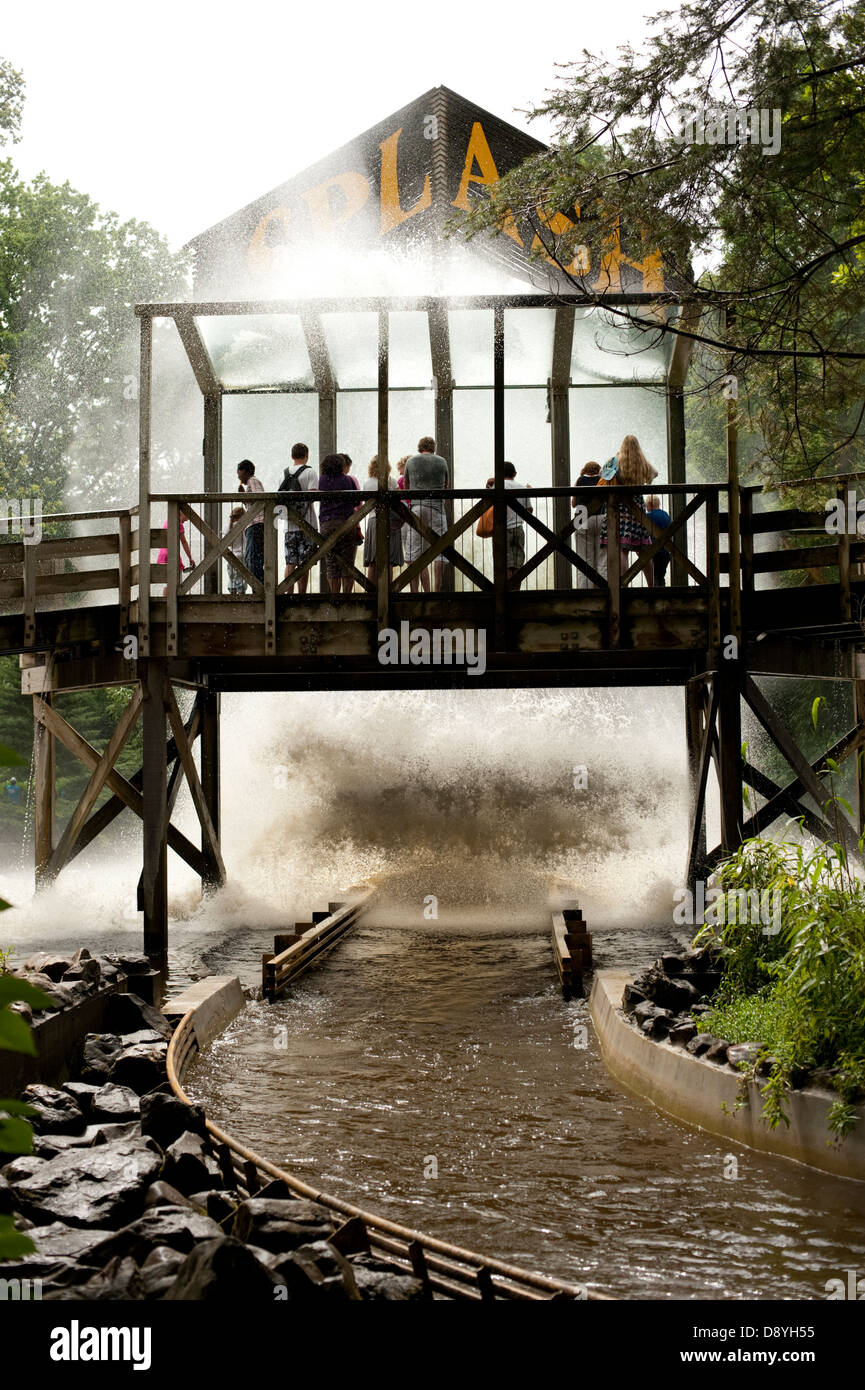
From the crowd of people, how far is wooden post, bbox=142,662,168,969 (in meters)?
1.29

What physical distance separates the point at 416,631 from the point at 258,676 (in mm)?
3748

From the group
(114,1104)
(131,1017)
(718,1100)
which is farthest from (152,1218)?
(131,1017)

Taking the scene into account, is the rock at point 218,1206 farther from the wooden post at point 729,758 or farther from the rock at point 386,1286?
the wooden post at point 729,758

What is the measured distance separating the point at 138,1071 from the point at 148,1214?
253 centimetres

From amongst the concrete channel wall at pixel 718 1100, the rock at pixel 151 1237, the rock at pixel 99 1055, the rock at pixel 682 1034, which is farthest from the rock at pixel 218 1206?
the rock at pixel 682 1034

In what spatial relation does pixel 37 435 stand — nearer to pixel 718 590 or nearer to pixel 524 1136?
pixel 718 590

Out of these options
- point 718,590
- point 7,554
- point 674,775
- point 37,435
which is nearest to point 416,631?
point 718,590

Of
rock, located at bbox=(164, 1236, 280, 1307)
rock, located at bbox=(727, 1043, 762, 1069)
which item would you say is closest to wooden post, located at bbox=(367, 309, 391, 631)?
rock, located at bbox=(727, 1043, 762, 1069)

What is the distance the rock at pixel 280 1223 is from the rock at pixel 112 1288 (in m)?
0.38

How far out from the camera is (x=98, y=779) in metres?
11.7

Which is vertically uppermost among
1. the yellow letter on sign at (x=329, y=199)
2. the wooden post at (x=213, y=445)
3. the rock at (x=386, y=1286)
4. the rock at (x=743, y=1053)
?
the yellow letter on sign at (x=329, y=199)

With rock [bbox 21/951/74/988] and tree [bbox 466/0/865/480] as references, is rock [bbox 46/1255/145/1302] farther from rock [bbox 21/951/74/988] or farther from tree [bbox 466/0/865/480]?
tree [bbox 466/0/865/480]

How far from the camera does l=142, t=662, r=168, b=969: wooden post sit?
35.4ft

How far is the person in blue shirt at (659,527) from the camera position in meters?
11.9
